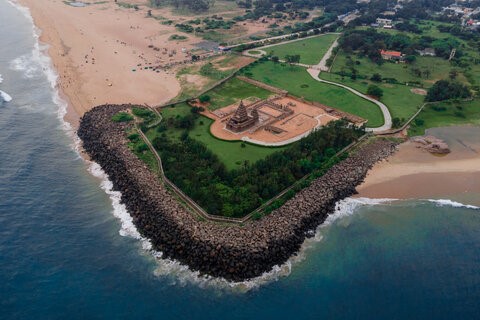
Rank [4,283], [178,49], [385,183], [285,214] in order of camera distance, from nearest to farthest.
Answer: [4,283]
[285,214]
[385,183]
[178,49]

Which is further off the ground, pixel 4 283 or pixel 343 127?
pixel 343 127

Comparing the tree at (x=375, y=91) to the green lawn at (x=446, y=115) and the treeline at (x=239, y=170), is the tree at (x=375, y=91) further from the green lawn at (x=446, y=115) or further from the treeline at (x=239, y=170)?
the treeline at (x=239, y=170)

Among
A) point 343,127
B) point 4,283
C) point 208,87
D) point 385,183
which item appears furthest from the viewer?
point 208,87

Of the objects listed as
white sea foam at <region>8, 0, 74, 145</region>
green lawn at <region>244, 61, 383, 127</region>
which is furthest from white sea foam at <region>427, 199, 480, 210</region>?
white sea foam at <region>8, 0, 74, 145</region>

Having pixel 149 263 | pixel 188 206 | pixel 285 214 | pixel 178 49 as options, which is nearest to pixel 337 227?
pixel 285 214

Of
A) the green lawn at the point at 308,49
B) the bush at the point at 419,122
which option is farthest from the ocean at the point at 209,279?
the green lawn at the point at 308,49

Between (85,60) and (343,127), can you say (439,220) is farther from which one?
(85,60)
